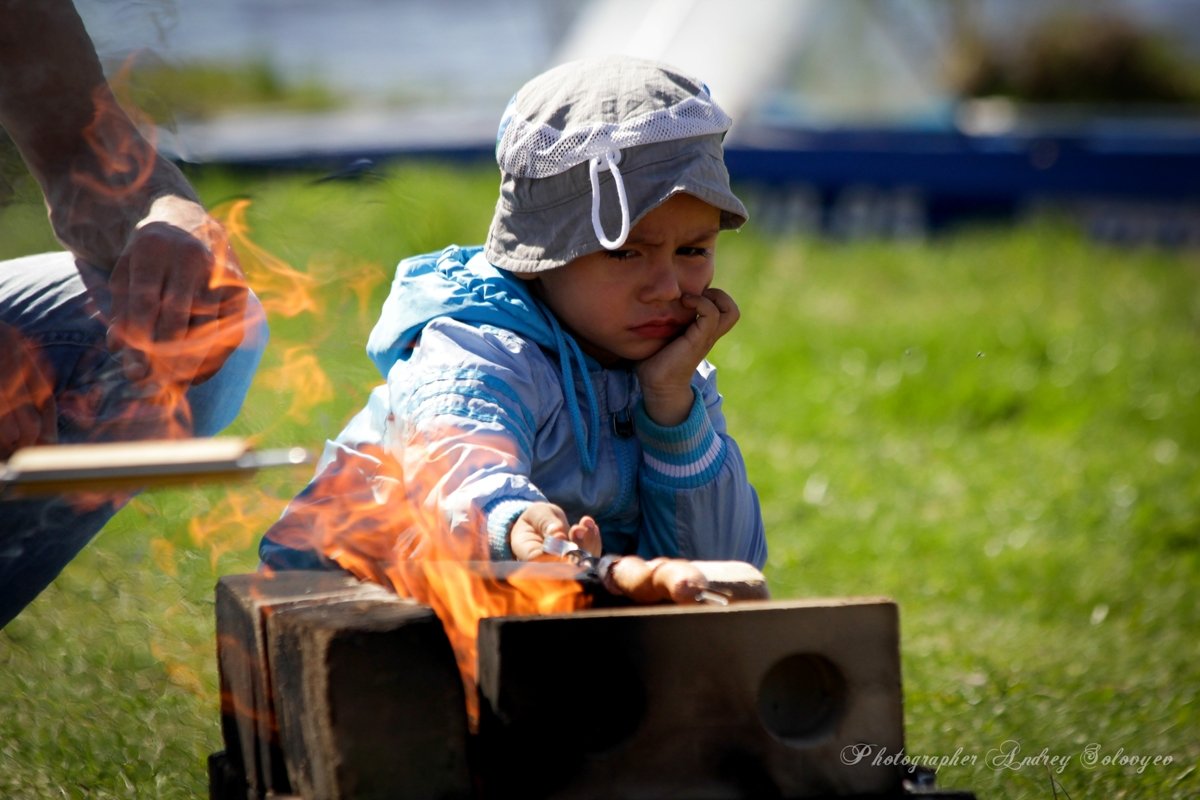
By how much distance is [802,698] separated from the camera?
217 cm

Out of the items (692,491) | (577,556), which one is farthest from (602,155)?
(577,556)

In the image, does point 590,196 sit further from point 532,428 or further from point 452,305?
point 532,428

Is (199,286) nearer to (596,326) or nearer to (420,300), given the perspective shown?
(420,300)

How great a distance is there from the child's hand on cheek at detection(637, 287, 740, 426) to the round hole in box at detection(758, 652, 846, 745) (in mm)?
704

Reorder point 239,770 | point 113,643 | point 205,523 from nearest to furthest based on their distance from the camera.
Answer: point 239,770, point 205,523, point 113,643

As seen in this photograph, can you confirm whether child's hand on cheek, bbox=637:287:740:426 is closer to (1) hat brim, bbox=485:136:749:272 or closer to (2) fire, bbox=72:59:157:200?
(1) hat brim, bbox=485:136:749:272

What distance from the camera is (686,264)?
2.75 m

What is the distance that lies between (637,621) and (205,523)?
55.7 inches

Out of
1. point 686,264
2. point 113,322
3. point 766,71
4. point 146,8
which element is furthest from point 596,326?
point 766,71

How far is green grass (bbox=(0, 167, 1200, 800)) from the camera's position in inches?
122

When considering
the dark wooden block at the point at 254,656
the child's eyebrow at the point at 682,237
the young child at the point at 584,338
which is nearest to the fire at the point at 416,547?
the young child at the point at 584,338

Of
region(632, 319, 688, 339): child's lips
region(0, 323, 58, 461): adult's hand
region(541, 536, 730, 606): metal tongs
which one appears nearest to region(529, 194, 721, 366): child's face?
region(632, 319, 688, 339): child's lips

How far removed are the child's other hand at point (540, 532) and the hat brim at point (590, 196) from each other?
56 cm

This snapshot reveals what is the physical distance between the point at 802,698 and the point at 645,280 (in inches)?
34.7
